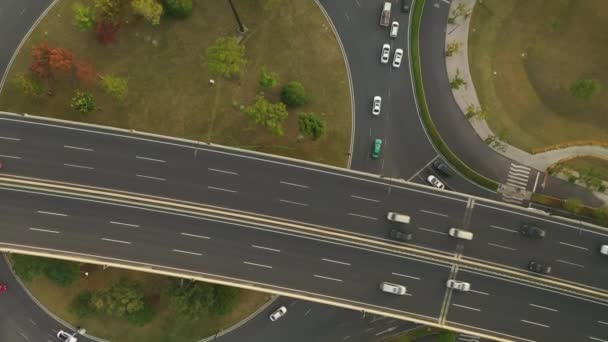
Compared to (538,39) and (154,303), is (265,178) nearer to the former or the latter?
(154,303)

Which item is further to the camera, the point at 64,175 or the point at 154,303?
the point at 154,303

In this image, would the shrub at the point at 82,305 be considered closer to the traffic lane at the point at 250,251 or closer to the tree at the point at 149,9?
the traffic lane at the point at 250,251

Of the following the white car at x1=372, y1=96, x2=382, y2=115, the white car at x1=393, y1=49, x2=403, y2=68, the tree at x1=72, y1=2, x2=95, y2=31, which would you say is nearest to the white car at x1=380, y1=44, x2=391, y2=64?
the white car at x1=393, y1=49, x2=403, y2=68

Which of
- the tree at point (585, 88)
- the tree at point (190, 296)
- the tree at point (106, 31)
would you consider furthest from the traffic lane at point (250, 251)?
the tree at point (585, 88)

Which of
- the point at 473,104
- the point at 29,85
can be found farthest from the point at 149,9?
the point at 473,104

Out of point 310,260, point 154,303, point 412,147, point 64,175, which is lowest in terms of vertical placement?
point 154,303

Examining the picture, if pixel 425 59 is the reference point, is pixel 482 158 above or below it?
below

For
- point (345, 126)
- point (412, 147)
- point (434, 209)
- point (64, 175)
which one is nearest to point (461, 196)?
point (434, 209)
